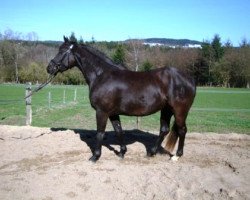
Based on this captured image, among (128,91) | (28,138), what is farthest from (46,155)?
(128,91)

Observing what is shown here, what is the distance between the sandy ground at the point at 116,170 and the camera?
498 cm

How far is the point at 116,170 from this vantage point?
19.7ft

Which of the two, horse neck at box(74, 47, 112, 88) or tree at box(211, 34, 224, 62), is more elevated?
tree at box(211, 34, 224, 62)

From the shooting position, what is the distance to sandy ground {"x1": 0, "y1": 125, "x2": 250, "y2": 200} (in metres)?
4.98

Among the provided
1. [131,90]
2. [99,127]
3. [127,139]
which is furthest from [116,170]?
[127,139]

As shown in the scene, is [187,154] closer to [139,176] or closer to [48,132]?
[139,176]

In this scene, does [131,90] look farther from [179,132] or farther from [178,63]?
[178,63]

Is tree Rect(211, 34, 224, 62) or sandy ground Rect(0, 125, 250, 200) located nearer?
sandy ground Rect(0, 125, 250, 200)

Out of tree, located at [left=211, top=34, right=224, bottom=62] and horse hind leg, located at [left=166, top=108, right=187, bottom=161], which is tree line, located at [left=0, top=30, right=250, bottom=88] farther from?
horse hind leg, located at [left=166, top=108, right=187, bottom=161]

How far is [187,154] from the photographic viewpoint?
7.18 m

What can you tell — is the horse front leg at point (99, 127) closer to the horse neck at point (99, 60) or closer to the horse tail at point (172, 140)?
the horse neck at point (99, 60)

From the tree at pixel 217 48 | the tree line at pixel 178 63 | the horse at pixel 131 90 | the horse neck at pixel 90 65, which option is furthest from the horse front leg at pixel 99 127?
the tree at pixel 217 48

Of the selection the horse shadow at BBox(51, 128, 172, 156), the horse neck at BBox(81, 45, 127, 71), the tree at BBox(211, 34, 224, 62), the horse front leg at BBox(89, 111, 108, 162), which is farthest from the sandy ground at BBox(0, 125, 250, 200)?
the tree at BBox(211, 34, 224, 62)

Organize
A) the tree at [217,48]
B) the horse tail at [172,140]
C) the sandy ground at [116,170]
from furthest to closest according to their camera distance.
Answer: the tree at [217,48] < the horse tail at [172,140] < the sandy ground at [116,170]
